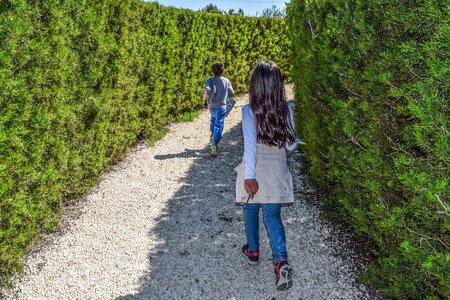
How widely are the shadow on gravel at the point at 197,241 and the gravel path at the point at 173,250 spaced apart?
0.01 meters

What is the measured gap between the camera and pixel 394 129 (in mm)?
2844

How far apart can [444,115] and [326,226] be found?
9.40 feet

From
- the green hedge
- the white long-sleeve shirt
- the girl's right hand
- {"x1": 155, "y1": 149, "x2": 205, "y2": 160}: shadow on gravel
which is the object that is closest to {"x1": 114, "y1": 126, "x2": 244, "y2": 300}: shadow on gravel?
{"x1": 155, "y1": 149, "x2": 205, "y2": 160}: shadow on gravel

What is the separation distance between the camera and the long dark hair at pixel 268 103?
329 cm

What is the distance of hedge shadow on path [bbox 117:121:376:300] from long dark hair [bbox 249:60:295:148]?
154 cm

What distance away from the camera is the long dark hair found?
3285mm

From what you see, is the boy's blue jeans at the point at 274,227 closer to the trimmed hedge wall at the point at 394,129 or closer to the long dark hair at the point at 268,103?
the long dark hair at the point at 268,103

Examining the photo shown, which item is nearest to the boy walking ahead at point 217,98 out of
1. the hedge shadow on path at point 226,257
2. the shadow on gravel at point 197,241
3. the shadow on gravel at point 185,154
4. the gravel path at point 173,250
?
the shadow on gravel at point 185,154

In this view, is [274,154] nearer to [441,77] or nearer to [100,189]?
[441,77]

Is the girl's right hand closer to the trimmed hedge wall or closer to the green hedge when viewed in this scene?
the trimmed hedge wall

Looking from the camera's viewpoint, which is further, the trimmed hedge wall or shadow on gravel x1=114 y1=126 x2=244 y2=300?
shadow on gravel x1=114 y1=126 x2=244 y2=300

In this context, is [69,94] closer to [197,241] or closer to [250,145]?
[197,241]

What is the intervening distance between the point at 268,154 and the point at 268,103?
50 centimetres

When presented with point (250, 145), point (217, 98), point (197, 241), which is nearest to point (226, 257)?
point (197, 241)
